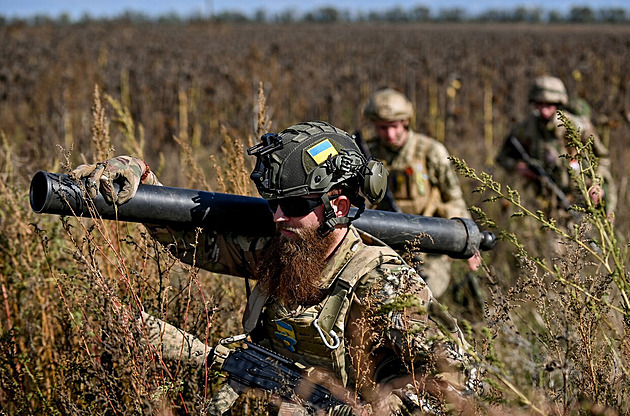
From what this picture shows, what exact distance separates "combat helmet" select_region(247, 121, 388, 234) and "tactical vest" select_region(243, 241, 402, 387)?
0.58ft

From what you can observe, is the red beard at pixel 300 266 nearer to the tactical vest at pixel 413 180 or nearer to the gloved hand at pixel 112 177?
the gloved hand at pixel 112 177

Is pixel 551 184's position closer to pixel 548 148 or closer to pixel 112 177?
pixel 548 148

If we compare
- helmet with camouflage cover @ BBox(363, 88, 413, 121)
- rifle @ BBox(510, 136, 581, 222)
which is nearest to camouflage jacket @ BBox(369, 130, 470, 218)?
helmet with camouflage cover @ BBox(363, 88, 413, 121)

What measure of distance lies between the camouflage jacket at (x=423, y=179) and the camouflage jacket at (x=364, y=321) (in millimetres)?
2377

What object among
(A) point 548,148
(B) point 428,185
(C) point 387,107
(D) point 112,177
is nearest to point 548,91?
(A) point 548,148

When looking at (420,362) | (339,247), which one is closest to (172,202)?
(339,247)

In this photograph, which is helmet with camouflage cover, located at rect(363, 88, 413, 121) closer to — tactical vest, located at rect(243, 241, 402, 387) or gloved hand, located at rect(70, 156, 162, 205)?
tactical vest, located at rect(243, 241, 402, 387)

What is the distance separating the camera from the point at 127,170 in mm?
2373

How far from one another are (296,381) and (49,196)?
107 cm

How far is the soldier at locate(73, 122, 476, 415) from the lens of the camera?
2.15 metres

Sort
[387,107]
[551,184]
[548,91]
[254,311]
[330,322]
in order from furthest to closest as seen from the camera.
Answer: [548,91] < [387,107] < [551,184] < [254,311] < [330,322]

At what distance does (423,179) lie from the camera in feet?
16.2

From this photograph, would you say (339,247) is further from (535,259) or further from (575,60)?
(575,60)

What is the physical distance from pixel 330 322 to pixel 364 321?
1.06 ft
